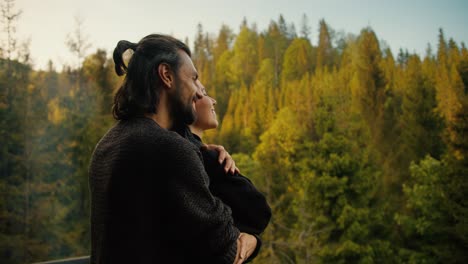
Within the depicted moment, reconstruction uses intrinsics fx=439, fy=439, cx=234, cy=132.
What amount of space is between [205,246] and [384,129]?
122 feet

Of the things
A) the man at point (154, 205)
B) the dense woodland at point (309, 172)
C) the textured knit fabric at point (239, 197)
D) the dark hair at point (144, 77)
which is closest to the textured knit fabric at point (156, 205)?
the man at point (154, 205)

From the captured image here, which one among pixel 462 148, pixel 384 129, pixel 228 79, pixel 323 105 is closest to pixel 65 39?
pixel 323 105

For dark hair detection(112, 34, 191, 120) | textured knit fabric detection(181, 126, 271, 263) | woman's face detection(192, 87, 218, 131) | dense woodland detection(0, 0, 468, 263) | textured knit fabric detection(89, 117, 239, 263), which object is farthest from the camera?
dense woodland detection(0, 0, 468, 263)

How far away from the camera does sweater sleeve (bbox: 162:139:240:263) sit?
1369mm

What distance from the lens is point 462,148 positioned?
21.1 meters

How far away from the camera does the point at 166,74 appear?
5.19 feet

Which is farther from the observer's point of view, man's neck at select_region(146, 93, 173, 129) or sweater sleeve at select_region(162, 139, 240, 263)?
man's neck at select_region(146, 93, 173, 129)

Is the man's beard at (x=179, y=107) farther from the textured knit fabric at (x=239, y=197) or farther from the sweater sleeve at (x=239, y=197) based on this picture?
the sweater sleeve at (x=239, y=197)

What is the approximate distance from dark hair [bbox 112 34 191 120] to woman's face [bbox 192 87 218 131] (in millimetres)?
461

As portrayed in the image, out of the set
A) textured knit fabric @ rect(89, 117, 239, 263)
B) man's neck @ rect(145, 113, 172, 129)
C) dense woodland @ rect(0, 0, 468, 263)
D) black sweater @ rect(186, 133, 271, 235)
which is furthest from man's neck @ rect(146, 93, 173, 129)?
dense woodland @ rect(0, 0, 468, 263)

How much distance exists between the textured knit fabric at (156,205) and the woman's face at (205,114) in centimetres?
67

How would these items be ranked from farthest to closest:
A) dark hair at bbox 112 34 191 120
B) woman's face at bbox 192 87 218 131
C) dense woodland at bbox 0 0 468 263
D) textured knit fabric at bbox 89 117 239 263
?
dense woodland at bbox 0 0 468 263
woman's face at bbox 192 87 218 131
dark hair at bbox 112 34 191 120
textured knit fabric at bbox 89 117 239 263

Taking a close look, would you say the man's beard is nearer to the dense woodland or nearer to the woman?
the woman

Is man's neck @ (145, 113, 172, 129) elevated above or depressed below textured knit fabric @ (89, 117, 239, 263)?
above
